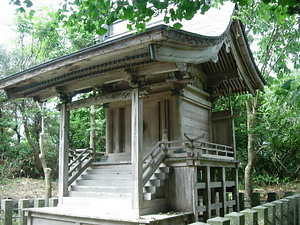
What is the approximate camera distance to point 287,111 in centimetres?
1128

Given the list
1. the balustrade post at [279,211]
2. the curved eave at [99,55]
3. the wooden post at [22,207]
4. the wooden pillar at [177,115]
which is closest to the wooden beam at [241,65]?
the curved eave at [99,55]

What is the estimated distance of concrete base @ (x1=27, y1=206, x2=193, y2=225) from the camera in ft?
22.4

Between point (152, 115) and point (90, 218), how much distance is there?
385 centimetres

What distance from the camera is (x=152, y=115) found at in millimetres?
10125

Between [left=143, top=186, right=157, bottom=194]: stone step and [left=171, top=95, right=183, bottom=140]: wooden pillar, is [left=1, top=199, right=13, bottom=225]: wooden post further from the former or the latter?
[left=171, top=95, right=183, bottom=140]: wooden pillar

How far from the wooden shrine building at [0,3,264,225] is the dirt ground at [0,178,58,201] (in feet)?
21.7

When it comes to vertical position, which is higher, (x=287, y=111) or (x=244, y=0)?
(x=244, y=0)

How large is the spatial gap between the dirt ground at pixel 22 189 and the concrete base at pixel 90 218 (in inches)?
281

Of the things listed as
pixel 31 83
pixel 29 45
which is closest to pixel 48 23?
pixel 29 45

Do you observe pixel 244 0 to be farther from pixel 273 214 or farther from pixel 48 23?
pixel 48 23

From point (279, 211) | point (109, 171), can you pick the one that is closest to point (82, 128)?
point (109, 171)

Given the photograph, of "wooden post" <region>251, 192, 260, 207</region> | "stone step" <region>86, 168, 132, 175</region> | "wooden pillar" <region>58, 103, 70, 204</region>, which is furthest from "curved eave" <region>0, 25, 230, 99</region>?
"wooden post" <region>251, 192, 260, 207</region>

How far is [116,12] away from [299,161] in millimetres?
15740

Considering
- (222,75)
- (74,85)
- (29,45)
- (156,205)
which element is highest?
(29,45)
